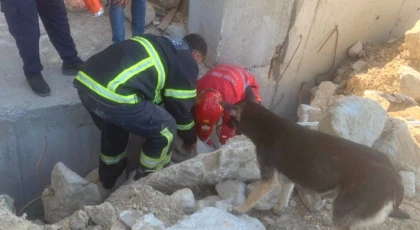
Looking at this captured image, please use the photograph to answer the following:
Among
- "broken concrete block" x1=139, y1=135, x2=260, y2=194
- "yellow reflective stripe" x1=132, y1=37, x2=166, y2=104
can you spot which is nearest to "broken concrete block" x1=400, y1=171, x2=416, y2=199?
"broken concrete block" x1=139, y1=135, x2=260, y2=194

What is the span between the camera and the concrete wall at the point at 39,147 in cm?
→ 465

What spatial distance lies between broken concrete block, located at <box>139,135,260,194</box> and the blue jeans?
6.14 ft

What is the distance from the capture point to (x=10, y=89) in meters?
→ 4.74

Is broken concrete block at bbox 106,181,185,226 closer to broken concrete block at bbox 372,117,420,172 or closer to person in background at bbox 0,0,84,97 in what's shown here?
person in background at bbox 0,0,84,97

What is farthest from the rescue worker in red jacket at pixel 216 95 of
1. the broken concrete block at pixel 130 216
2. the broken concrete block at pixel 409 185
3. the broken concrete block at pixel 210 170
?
the broken concrete block at pixel 409 185

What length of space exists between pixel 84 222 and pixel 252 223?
125 cm

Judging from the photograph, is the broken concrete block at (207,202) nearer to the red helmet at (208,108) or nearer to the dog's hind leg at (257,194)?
the dog's hind leg at (257,194)

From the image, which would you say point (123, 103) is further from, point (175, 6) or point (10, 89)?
point (175, 6)

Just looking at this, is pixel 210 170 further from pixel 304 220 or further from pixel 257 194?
pixel 304 220

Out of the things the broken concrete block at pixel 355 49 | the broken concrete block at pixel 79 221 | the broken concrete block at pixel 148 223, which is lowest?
the broken concrete block at pixel 79 221

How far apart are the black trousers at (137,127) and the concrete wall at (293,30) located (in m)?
1.46

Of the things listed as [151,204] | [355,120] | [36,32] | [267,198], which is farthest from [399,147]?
[36,32]

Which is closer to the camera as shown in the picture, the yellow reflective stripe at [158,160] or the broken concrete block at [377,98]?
the yellow reflective stripe at [158,160]

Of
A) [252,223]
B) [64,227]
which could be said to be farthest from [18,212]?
[252,223]
